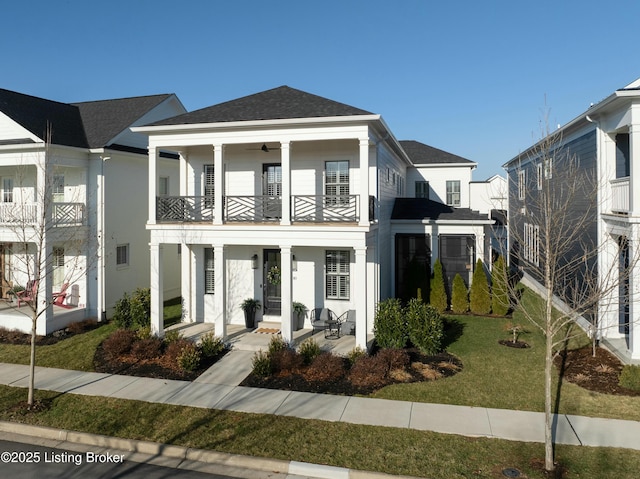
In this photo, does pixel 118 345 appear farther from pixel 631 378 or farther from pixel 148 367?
pixel 631 378

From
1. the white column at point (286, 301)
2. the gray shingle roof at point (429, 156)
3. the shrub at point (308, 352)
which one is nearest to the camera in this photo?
the shrub at point (308, 352)

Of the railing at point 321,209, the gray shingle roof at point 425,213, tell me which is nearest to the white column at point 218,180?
the railing at point 321,209

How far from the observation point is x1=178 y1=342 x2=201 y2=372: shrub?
1147cm

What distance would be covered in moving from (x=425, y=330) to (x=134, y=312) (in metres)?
9.08

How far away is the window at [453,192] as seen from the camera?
26.5m

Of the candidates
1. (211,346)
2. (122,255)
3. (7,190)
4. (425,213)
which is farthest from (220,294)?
(7,190)

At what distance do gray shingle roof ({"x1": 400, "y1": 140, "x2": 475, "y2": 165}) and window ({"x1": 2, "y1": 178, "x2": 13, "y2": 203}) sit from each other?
19728mm

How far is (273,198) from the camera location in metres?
14.0

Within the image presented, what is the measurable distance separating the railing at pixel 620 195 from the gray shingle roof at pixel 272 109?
6.82m

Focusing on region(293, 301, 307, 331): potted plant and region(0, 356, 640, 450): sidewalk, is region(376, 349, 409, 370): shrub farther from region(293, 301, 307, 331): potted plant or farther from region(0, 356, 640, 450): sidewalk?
region(293, 301, 307, 331): potted plant

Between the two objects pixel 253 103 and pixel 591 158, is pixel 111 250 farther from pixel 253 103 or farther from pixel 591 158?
pixel 591 158

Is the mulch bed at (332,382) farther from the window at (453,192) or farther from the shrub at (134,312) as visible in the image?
the window at (453,192)

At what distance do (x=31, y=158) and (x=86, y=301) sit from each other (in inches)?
209

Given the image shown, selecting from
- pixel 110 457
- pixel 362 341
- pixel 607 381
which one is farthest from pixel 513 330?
pixel 110 457
